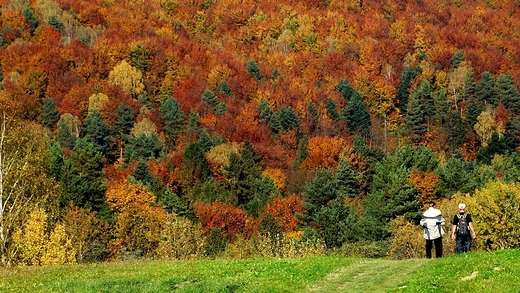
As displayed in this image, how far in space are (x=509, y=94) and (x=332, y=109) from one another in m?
54.3

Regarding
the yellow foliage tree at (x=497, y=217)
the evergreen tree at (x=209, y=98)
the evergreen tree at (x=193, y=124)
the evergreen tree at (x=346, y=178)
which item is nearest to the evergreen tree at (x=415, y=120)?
the evergreen tree at (x=209, y=98)

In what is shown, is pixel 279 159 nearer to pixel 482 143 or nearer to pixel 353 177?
pixel 353 177

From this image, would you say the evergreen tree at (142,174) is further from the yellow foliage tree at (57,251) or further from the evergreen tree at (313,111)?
the evergreen tree at (313,111)

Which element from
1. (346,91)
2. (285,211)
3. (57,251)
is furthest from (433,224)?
(346,91)

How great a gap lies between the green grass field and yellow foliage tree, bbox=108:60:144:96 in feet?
545

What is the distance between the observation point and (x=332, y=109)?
183 meters

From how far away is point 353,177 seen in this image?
115 metres

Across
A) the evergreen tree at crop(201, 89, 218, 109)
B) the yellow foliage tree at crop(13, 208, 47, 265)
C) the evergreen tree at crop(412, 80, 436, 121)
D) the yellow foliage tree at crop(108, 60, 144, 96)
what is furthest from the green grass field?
the yellow foliage tree at crop(108, 60, 144, 96)

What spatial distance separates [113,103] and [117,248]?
85674 millimetres

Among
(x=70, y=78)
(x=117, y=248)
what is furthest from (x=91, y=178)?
(x=70, y=78)

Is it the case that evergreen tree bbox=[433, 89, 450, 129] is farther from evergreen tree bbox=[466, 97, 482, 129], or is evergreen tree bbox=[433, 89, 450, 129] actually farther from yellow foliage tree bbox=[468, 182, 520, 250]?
yellow foliage tree bbox=[468, 182, 520, 250]

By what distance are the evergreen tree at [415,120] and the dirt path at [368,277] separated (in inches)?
6119

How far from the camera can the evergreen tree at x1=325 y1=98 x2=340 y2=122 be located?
596ft

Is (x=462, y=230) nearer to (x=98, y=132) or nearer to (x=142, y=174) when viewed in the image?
(x=142, y=174)
